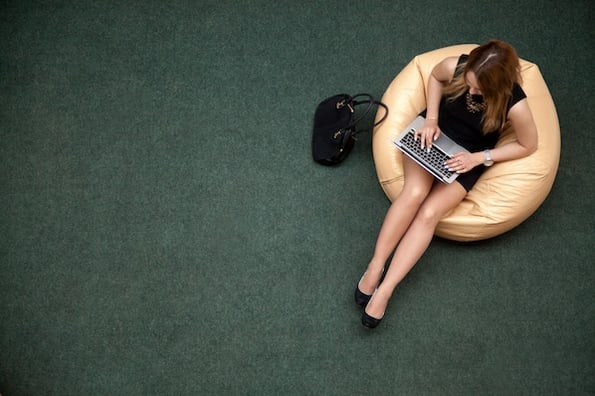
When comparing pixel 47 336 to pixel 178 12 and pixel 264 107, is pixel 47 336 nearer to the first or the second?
pixel 264 107

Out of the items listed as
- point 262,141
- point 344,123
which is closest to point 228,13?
point 262,141

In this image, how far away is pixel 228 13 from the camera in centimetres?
327

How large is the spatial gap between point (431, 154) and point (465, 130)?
185 millimetres

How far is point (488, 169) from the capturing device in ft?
8.39

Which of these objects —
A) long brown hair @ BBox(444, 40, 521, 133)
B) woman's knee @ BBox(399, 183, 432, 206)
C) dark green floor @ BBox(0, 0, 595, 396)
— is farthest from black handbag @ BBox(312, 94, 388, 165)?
long brown hair @ BBox(444, 40, 521, 133)

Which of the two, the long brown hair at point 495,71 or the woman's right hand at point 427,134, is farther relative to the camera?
the woman's right hand at point 427,134

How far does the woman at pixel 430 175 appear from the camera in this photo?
92.2 inches

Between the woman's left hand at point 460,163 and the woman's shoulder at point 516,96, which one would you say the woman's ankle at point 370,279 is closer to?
the woman's left hand at point 460,163

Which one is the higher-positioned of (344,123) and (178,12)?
(178,12)

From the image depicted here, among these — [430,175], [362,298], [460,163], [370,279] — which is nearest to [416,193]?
[430,175]

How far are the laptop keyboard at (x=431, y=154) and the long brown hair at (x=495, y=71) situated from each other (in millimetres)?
289

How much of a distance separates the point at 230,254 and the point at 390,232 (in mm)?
805

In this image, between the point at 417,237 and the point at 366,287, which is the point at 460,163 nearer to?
the point at 417,237

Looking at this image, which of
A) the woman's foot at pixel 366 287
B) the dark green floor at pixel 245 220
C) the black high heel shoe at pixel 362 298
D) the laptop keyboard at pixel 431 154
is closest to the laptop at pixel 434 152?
the laptop keyboard at pixel 431 154
